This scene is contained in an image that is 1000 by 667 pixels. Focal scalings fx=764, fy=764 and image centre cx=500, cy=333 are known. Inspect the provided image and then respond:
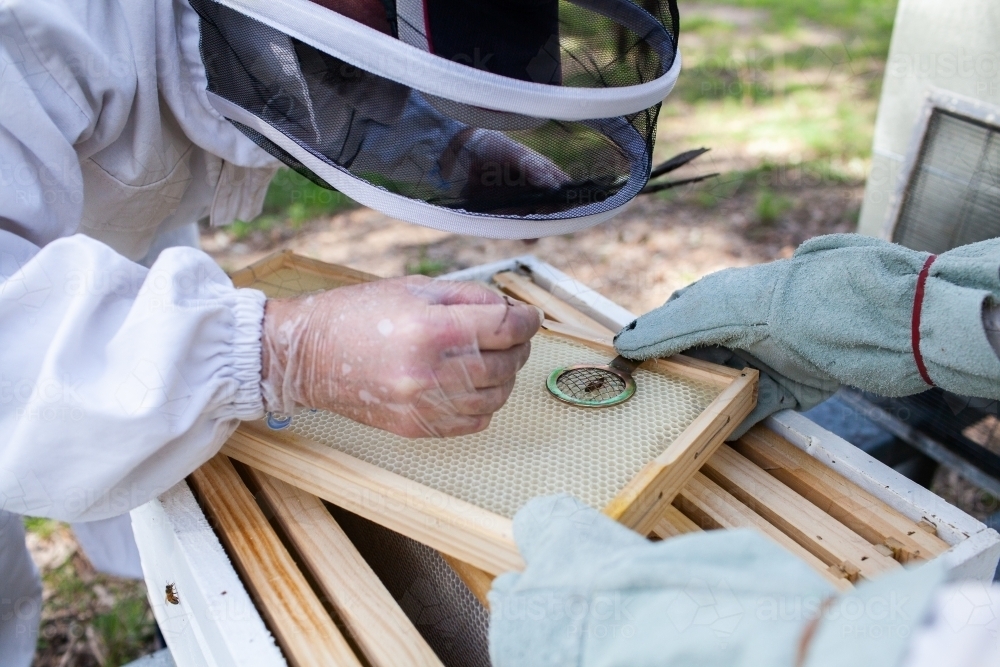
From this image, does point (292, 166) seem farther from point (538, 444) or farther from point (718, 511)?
point (718, 511)

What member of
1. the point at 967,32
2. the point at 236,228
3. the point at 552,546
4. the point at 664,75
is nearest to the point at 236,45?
the point at 664,75

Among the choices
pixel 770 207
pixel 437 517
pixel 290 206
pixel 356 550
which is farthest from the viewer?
pixel 290 206

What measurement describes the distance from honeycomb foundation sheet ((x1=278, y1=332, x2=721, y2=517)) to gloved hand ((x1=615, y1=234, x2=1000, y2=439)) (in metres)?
0.11

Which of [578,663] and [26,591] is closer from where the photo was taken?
[578,663]

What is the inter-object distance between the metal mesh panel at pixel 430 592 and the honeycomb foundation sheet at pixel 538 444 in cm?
18

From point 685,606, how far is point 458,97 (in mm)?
874

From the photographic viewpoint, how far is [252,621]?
1.16m

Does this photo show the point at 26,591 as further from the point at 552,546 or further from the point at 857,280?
the point at 857,280

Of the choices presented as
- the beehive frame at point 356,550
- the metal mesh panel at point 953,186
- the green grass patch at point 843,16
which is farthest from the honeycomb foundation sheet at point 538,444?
the green grass patch at point 843,16

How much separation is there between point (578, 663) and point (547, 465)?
446mm

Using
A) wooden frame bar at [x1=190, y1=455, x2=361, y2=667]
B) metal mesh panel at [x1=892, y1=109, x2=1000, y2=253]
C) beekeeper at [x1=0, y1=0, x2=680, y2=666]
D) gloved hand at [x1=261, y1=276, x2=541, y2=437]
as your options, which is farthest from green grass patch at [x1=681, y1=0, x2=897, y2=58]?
wooden frame bar at [x1=190, y1=455, x2=361, y2=667]

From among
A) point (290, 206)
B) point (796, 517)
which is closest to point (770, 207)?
point (290, 206)

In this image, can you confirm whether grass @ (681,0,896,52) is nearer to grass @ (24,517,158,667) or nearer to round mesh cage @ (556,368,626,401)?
round mesh cage @ (556,368,626,401)

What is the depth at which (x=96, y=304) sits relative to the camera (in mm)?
1166
